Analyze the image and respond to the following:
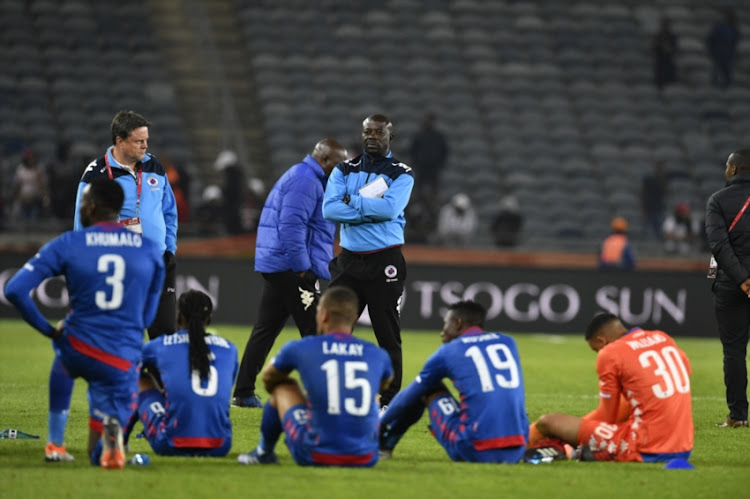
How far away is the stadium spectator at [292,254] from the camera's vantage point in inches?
394

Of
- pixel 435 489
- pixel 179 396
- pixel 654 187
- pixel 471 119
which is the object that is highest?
pixel 471 119

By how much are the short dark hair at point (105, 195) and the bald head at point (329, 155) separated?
11.0ft

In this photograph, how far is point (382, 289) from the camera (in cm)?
928

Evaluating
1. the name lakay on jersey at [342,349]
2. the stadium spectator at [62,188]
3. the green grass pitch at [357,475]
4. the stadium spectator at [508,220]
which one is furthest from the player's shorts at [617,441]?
the stadium spectator at [62,188]

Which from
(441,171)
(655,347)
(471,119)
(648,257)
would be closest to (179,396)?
(655,347)

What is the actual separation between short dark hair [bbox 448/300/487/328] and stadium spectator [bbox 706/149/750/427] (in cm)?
331

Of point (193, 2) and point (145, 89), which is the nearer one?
point (145, 89)

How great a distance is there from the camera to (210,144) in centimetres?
2594

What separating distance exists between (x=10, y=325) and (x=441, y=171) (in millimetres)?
9171

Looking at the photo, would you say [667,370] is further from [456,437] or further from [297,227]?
[297,227]

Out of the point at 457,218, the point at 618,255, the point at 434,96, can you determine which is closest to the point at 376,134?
the point at 618,255

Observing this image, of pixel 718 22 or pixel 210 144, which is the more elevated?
pixel 718 22

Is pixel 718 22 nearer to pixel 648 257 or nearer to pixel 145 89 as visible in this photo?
pixel 648 257

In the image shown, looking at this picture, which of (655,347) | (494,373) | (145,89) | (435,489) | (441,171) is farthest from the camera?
(145,89)
